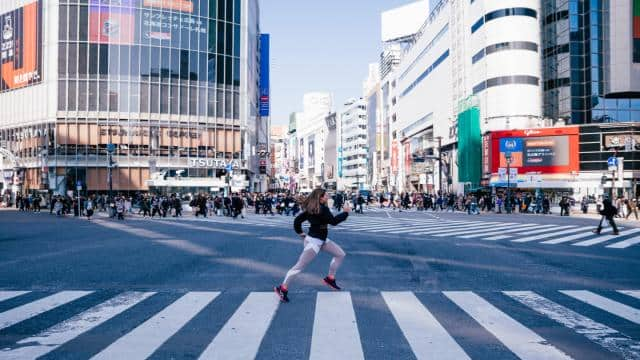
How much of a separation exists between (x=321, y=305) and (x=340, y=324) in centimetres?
121

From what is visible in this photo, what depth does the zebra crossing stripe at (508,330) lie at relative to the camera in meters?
5.30

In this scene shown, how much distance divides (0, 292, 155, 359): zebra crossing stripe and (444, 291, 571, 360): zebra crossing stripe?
15.4ft

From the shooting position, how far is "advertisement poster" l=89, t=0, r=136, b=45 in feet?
184

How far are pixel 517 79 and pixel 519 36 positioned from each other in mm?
4769

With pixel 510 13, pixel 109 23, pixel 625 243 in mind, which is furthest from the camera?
pixel 510 13

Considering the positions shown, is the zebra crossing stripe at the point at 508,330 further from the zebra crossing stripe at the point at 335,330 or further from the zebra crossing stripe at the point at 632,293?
the zebra crossing stripe at the point at 632,293

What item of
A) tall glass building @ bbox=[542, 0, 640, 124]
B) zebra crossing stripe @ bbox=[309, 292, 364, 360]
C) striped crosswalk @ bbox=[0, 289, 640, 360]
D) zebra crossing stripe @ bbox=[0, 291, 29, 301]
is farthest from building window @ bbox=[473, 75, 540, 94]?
zebra crossing stripe @ bbox=[0, 291, 29, 301]

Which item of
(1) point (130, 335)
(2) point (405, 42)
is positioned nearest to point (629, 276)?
(1) point (130, 335)

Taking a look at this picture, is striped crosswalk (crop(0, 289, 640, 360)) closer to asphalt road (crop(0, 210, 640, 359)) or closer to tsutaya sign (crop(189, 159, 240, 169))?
asphalt road (crop(0, 210, 640, 359))

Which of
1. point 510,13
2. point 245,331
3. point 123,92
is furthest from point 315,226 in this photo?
point 510,13

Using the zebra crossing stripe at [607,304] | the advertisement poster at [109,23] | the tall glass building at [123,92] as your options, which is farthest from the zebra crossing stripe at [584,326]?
the advertisement poster at [109,23]

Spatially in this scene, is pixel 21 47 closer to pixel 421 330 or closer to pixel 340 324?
pixel 340 324

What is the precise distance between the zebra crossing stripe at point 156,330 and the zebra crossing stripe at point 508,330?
3662 mm

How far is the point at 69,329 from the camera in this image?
6250mm
